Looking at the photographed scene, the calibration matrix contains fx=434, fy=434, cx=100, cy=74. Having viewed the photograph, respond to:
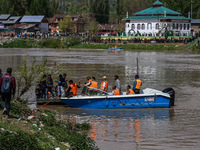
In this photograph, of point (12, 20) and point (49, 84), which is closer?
point (49, 84)

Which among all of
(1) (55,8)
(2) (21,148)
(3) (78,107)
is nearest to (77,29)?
(1) (55,8)

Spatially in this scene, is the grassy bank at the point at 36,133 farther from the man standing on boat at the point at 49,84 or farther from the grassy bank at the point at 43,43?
the grassy bank at the point at 43,43

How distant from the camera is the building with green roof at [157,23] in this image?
107 m

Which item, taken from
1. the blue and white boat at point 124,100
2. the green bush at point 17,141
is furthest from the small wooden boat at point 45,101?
the green bush at point 17,141

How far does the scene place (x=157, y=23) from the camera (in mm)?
108688

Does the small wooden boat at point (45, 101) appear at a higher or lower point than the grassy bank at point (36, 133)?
lower

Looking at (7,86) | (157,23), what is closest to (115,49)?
(157,23)

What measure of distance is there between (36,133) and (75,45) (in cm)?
8605

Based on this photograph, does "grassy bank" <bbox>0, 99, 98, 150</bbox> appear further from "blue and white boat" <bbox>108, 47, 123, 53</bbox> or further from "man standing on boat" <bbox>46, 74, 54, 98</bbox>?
"blue and white boat" <bbox>108, 47, 123, 53</bbox>

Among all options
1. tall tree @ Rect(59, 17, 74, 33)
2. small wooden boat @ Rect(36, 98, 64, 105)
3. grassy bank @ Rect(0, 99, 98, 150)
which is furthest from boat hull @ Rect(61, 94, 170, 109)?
tall tree @ Rect(59, 17, 74, 33)

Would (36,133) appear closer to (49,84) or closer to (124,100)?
(124,100)

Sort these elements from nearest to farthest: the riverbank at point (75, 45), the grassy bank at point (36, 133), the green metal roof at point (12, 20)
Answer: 1. the grassy bank at point (36, 133)
2. the riverbank at point (75, 45)
3. the green metal roof at point (12, 20)

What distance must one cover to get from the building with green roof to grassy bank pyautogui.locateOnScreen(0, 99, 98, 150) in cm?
9074

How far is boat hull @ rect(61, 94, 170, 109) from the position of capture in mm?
20641
